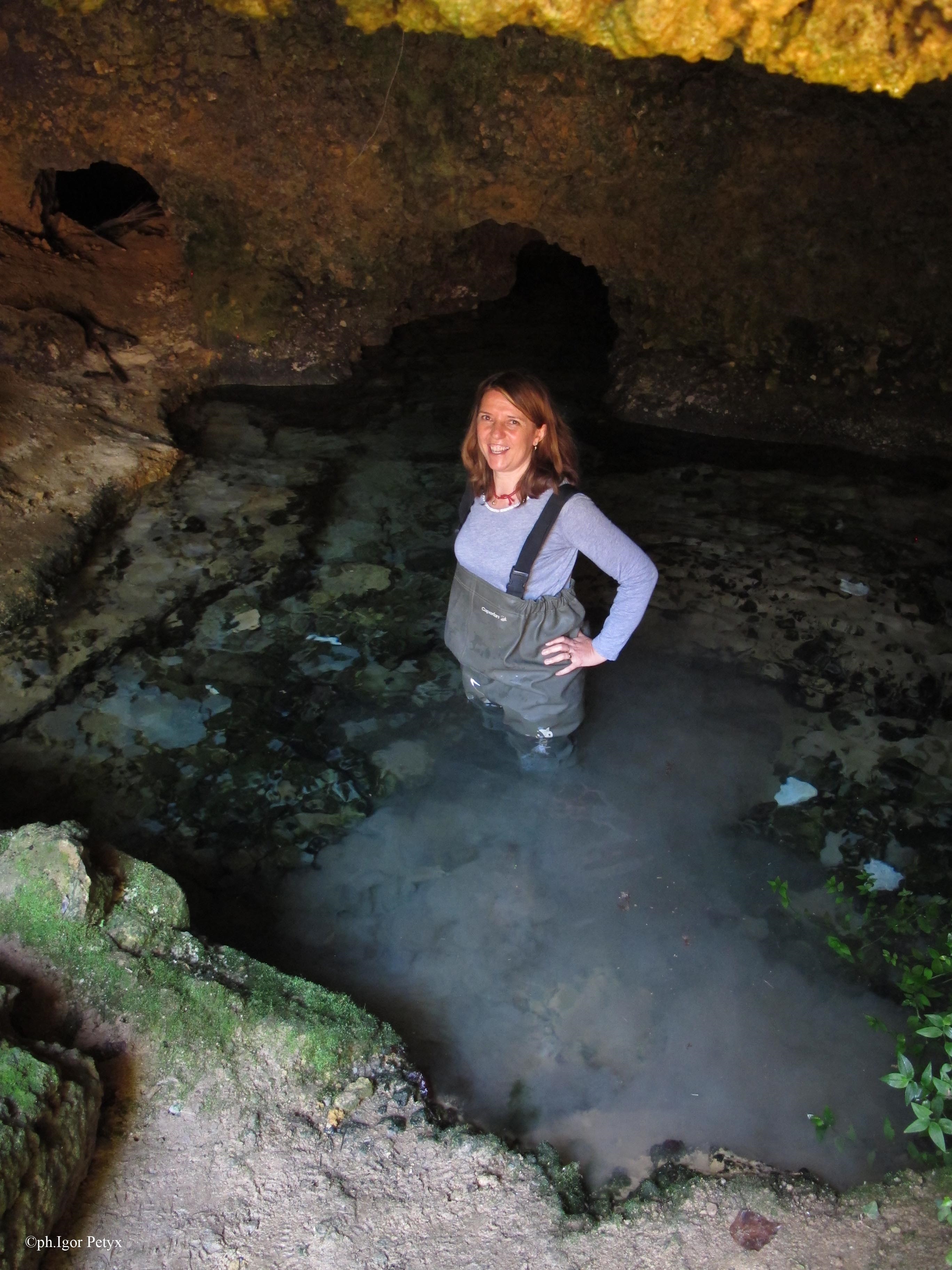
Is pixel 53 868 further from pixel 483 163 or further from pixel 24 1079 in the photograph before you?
pixel 483 163

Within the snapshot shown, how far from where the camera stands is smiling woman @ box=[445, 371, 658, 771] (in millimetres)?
2805

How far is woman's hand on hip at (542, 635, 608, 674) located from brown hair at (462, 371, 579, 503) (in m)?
0.51

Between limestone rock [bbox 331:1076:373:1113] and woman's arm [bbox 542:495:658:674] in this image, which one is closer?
limestone rock [bbox 331:1076:373:1113]

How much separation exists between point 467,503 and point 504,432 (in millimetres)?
422

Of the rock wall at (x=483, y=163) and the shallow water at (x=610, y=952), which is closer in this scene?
the shallow water at (x=610, y=952)

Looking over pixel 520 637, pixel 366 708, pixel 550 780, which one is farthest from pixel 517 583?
pixel 366 708

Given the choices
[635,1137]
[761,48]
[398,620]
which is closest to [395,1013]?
[635,1137]

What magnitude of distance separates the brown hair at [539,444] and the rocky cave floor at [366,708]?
1.40m

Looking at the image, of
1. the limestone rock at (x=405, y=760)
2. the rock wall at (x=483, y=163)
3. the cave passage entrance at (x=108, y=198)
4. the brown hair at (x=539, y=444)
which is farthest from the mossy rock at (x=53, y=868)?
the cave passage entrance at (x=108, y=198)

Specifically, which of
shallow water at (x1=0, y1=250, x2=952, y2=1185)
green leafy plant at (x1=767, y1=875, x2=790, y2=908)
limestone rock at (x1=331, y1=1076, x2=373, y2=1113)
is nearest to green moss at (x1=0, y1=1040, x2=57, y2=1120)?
limestone rock at (x1=331, y1=1076, x2=373, y2=1113)

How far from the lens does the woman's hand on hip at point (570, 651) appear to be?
311 centimetres

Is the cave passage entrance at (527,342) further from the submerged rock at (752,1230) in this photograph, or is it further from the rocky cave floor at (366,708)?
the submerged rock at (752,1230)

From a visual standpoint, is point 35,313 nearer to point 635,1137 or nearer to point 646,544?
point 646,544

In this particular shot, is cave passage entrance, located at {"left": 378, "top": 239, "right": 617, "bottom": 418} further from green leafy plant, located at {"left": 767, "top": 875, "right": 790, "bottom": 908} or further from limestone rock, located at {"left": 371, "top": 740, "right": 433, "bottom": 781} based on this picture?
green leafy plant, located at {"left": 767, "top": 875, "right": 790, "bottom": 908}
